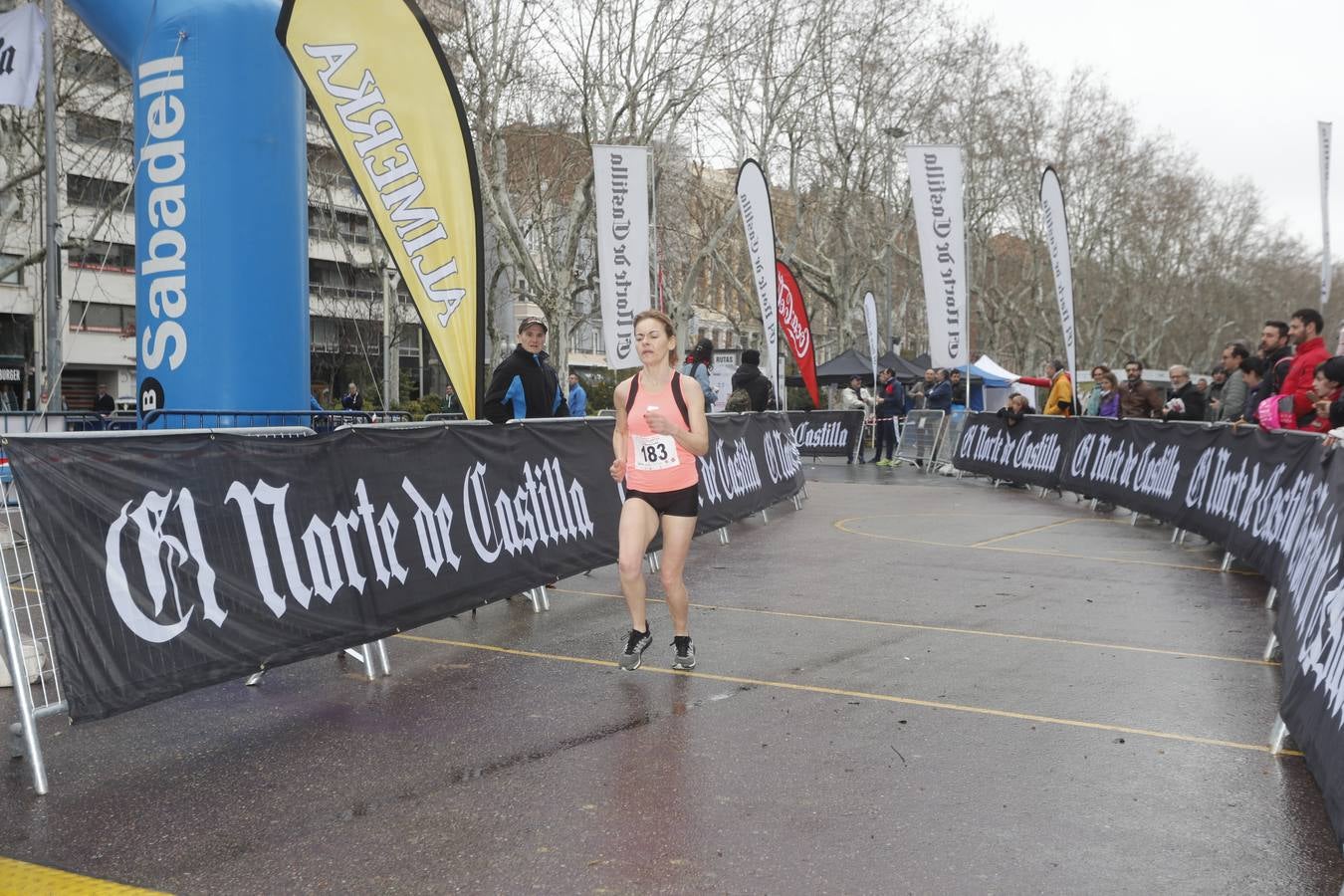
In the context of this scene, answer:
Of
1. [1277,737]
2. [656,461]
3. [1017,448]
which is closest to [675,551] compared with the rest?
[656,461]

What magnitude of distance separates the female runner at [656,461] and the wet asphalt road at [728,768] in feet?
1.98

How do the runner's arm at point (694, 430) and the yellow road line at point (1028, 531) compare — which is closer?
the runner's arm at point (694, 430)

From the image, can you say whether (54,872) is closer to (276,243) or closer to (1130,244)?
(276,243)

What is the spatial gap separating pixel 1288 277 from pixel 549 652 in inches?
3489

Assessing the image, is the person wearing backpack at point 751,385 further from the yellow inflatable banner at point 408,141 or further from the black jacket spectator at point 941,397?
the black jacket spectator at point 941,397

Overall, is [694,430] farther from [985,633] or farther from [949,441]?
[949,441]

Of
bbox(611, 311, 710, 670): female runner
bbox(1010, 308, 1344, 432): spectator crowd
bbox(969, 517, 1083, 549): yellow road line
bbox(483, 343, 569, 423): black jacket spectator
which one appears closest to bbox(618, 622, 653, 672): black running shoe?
bbox(611, 311, 710, 670): female runner

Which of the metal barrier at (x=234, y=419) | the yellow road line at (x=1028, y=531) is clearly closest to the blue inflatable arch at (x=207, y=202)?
the metal barrier at (x=234, y=419)

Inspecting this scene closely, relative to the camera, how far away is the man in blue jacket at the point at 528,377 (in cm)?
912

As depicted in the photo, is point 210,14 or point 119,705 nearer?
point 119,705

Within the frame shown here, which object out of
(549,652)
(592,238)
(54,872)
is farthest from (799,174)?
(54,872)

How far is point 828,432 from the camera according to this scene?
96.7 ft

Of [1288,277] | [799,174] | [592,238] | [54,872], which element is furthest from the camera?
[1288,277]

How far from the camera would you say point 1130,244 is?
6494 centimetres
